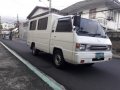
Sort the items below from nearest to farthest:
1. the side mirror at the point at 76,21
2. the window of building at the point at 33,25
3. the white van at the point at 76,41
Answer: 1. the white van at the point at 76,41
2. the side mirror at the point at 76,21
3. the window of building at the point at 33,25

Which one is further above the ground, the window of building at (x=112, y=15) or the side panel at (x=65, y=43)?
the window of building at (x=112, y=15)

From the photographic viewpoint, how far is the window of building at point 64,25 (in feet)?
24.3

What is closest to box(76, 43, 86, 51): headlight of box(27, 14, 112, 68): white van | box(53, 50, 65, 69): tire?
box(27, 14, 112, 68): white van

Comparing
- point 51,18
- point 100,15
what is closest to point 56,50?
point 51,18

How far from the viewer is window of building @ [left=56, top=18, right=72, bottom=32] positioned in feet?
24.3

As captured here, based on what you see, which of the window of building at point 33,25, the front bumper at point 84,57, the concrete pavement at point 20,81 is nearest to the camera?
the concrete pavement at point 20,81

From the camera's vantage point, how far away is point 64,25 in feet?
25.5

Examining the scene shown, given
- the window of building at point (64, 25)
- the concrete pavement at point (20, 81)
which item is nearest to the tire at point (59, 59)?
the window of building at point (64, 25)

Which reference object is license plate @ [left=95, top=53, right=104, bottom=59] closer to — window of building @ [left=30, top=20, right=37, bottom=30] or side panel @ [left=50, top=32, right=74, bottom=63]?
side panel @ [left=50, top=32, right=74, bottom=63]

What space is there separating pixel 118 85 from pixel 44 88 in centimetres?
237

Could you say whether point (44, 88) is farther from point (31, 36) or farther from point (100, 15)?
point (100, 15)

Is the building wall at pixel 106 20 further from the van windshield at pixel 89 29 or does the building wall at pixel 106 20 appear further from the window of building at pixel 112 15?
the van windshield at pixel 89 29

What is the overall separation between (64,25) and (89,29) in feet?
3.44

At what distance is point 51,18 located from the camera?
29.2ft
